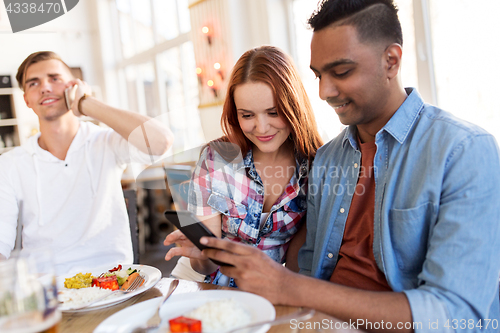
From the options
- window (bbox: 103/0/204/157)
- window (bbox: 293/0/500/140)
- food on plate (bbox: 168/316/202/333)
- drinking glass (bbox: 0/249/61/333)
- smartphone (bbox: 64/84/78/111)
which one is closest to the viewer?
drinking glass (bbox: 0/249/61/333)

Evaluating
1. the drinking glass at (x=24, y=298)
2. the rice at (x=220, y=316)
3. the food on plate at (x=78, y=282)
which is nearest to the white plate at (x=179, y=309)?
the rice at (x=220, y=316)

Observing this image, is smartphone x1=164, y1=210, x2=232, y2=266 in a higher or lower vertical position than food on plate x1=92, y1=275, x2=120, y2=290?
higher

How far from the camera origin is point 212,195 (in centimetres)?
139

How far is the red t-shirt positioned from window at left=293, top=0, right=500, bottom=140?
1.05 m

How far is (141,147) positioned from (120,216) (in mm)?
308

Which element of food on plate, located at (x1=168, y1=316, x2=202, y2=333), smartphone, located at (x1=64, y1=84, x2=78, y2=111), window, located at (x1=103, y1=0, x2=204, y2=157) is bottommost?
food on plate, located at (x1=168, y1=316, x2=202, y2=333)

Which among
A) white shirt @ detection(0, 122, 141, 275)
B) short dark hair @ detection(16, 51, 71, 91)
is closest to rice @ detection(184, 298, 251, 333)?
white shirt @ detection(0, 122, 141, 275)

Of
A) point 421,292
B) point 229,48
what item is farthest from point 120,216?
point 229,48

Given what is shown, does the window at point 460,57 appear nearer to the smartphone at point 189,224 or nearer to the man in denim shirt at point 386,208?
the man in denim shirt at point 386,208

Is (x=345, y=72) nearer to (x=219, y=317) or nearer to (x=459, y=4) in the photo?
(x=219, y=317)

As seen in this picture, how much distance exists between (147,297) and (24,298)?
389 mm

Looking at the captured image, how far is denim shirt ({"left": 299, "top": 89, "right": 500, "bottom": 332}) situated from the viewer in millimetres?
807

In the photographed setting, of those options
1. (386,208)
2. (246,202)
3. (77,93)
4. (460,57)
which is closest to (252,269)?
(386,208)

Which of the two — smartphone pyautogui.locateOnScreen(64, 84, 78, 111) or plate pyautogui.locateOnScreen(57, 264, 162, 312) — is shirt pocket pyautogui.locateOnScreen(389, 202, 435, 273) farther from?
smartphone pyautogui.locateOnScreen(64, 84, 78, 111)
